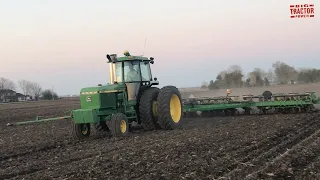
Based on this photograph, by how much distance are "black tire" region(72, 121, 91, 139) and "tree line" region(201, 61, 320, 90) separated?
32707 millimetres

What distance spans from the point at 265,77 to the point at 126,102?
1632 inches

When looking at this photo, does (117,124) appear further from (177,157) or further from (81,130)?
(177,157)

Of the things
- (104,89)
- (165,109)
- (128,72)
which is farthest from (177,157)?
(128,72)

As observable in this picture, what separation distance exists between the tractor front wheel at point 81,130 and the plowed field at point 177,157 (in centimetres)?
59

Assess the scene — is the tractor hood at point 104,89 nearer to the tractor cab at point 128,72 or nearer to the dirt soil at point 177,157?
the tractor cab at point 128,72

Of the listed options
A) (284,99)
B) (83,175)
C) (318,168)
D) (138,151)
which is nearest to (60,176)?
(83,175)

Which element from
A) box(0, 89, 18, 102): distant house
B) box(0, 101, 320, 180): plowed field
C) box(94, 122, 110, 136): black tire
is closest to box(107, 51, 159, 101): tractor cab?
box(94, 122, 110, 136): black tire

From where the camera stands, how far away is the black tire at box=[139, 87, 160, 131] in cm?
1167

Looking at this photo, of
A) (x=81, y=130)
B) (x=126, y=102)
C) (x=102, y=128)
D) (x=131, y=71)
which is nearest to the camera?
(x=81, y=130)

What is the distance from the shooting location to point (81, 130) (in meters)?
11.2

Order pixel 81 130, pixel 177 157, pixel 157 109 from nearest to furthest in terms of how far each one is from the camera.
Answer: pixel 177 157 < pixel 81 130 < pixel 157 109

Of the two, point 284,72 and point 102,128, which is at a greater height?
point 284,72

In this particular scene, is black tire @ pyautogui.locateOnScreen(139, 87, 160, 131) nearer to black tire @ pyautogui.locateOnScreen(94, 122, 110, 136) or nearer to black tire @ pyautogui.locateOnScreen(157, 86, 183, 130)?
black tire @ pyautogui.locateOnScreen(157, 86, 183, 130)

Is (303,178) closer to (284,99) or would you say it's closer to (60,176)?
(60,176)
